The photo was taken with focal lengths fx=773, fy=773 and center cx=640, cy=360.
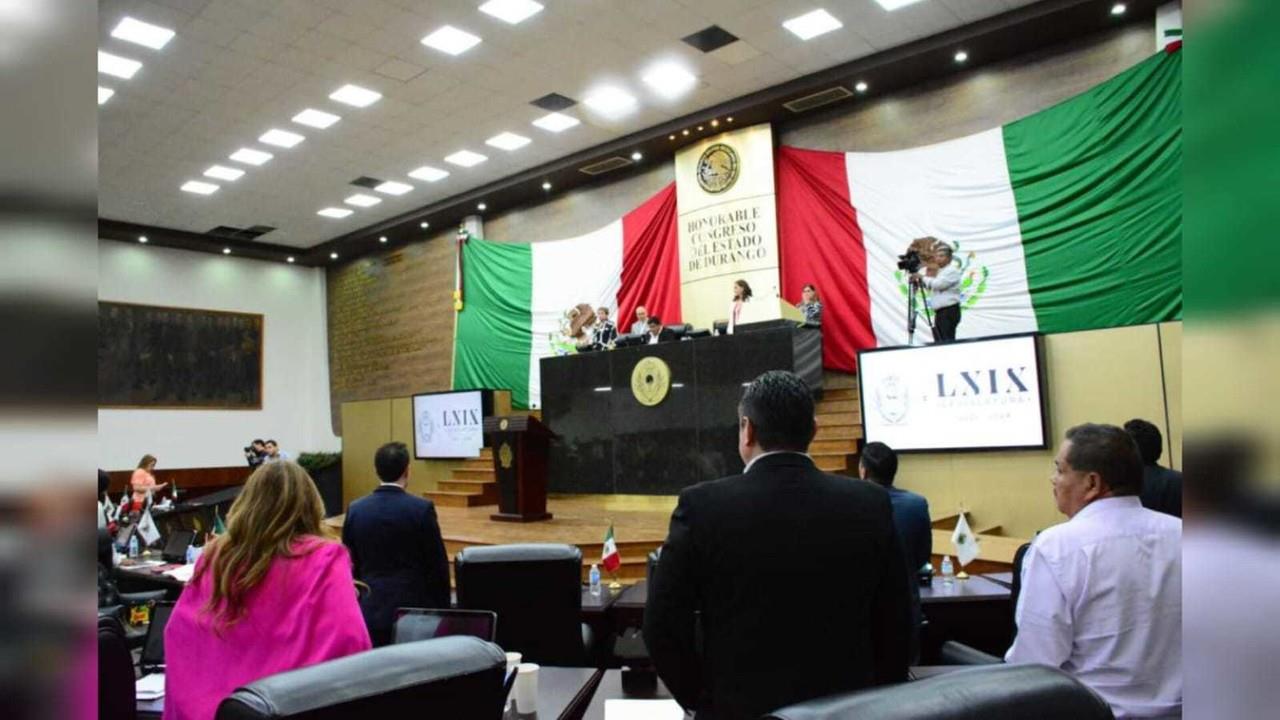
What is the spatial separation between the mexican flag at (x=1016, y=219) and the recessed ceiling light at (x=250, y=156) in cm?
644

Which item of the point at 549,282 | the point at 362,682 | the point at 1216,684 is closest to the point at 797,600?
the point at 362,682

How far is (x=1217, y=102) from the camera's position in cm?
31

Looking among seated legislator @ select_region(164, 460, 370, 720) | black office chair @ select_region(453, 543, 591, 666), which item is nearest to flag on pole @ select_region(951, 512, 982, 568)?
black office chair @ select_region(453, 543, 591, 666)

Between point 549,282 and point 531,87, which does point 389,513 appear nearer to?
point 531,87

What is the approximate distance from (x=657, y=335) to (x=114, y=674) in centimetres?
651

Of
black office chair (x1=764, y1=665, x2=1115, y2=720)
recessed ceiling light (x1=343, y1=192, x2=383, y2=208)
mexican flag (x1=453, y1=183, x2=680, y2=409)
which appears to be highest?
recessed ceiling light (x1=343, y1=192, x2=383, y2=208)

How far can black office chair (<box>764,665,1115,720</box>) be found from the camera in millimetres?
790

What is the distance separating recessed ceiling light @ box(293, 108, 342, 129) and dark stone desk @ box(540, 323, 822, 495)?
12.5ft

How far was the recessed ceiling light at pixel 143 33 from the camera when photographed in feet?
22.2

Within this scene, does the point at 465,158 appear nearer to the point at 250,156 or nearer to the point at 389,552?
the point at 250,156

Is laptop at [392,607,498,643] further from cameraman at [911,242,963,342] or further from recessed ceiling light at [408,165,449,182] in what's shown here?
recessed ceiling light at [408,165,449,182]

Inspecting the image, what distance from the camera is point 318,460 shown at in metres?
13.1

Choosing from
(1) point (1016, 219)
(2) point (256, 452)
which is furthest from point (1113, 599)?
(2) point (256, 452)

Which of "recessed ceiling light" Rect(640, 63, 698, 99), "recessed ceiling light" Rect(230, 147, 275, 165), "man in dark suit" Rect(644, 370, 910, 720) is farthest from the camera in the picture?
"recessed ceiling light" Rect(230, 147, 275, 165)
